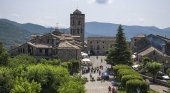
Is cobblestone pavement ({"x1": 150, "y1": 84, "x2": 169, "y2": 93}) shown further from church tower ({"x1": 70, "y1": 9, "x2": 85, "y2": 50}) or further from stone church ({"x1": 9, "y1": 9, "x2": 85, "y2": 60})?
church tower ({"x1": 70, "y1": 9, "x2": 85, "y2": 50})

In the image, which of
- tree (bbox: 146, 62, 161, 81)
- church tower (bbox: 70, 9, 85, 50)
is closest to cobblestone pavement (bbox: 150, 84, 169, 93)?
tree (bbox: 146, 62, 161, 81)

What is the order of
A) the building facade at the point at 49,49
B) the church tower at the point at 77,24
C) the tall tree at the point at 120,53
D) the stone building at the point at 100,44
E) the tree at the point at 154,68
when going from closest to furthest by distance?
the tree at the point at 154,68 < the tall tree at the point at 120,53 < the building facade at the point at 49,49 < the church tower at the point at 77,24 < the stone building at the point at 100,44

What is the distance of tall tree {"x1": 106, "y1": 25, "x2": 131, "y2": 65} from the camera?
88438 mm

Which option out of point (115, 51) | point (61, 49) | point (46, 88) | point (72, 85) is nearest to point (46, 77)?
point (46, 88)

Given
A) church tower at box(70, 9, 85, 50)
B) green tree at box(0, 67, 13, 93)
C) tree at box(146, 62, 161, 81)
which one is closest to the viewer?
green tree at box(0, 67, 13, 93)

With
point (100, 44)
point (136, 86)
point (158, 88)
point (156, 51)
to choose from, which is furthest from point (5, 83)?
point (100, 44)

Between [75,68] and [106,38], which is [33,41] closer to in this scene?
[75,68]

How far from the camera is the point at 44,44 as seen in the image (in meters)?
102

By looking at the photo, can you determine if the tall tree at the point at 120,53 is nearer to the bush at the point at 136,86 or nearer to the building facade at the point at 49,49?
the building facade at the point at 49,49

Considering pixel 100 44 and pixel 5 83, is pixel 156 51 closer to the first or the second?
pixel 100 44

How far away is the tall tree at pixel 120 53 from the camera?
88438mm

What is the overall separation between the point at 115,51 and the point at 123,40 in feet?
8.68

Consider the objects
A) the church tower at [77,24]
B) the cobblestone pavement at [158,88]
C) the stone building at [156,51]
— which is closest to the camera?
the cobblestone pavement at [158,88]

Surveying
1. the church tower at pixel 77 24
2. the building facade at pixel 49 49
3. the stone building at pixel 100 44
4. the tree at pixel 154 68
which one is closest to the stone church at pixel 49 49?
the building facade at pixel 49 49
